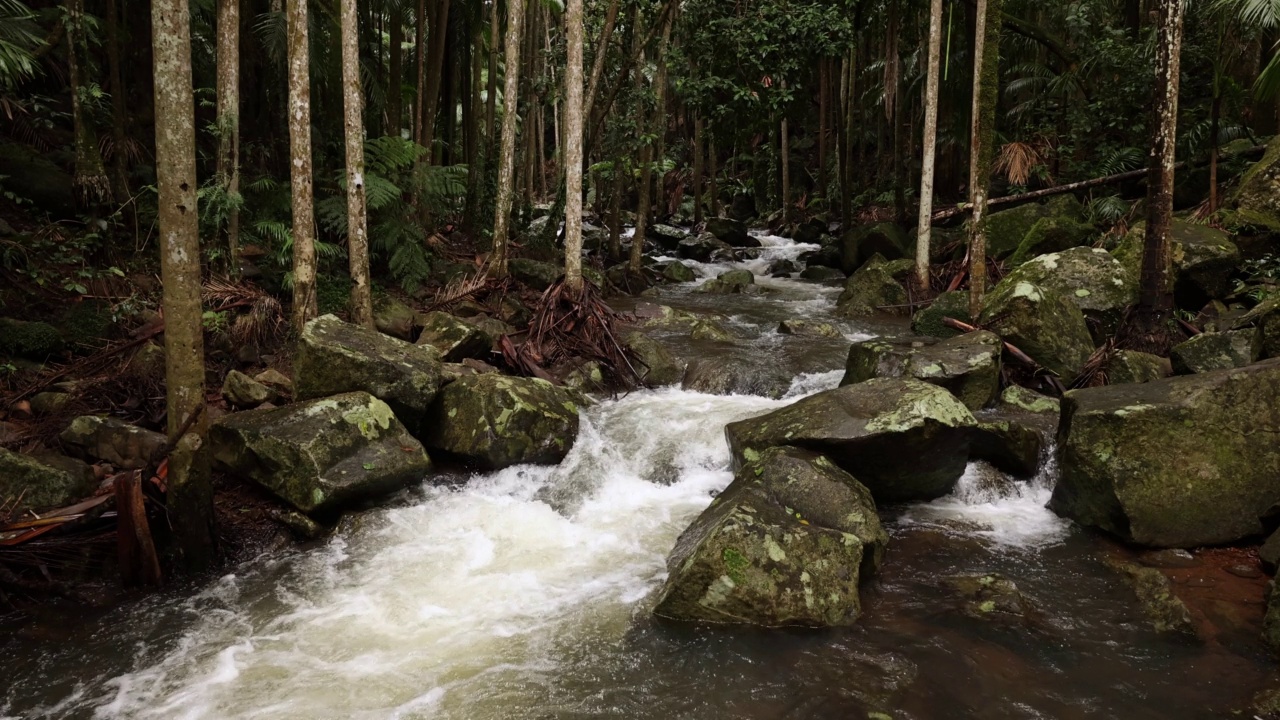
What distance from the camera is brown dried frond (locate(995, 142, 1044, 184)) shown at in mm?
17031

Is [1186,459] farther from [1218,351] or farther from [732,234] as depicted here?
[732,234]

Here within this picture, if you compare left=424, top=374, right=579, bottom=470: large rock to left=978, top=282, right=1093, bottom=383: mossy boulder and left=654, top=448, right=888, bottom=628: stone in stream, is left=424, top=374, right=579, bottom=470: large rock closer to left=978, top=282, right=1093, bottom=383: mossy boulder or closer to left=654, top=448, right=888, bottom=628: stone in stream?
left=654, top=448, right=888, bottom=628: stone in stream

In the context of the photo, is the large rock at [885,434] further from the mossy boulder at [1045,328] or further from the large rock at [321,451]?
the large rock at [321,451]

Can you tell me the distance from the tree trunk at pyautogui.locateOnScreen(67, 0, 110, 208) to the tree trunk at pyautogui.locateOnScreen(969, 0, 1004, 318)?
12.6 meters

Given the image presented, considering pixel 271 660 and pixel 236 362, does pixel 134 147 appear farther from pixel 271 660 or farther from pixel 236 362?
pixel 271 660

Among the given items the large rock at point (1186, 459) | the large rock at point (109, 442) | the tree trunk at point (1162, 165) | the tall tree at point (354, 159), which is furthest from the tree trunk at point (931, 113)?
the large rock at point (109, 442)

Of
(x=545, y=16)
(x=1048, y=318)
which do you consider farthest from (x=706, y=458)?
(x=545, y=16)

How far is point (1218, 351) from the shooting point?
28.5 ft

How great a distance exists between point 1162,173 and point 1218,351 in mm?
2192

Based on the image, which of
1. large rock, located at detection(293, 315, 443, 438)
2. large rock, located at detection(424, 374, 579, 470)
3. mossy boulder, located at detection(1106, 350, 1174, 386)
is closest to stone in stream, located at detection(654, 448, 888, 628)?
large rock, located at detection(424, 374, 579, 470)

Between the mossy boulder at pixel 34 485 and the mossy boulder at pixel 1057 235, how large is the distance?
15.0 metres

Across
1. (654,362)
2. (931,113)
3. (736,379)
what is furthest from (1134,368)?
(931,113)

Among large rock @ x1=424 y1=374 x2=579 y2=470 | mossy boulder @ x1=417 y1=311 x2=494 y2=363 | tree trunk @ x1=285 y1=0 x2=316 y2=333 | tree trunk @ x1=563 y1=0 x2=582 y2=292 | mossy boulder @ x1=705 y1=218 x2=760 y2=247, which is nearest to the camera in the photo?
large rock @ x1=424 y1=374 x2=579 y2=470

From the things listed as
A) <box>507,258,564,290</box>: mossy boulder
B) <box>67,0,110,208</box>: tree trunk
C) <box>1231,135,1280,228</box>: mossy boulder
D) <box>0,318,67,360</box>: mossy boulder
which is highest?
<box>67,0,110,208</box>: tree trunk
